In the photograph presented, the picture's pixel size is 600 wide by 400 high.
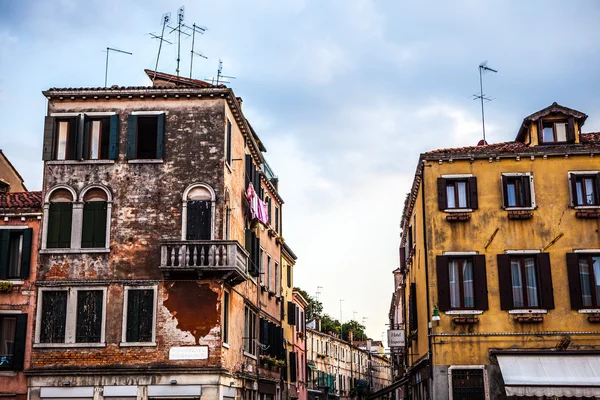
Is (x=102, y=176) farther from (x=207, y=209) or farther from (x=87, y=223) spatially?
(x=207, y=209)

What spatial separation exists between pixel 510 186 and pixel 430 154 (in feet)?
10.2

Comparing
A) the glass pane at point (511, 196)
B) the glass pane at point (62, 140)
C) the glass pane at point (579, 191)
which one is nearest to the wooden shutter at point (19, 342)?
the glass pane at point (62, 140)

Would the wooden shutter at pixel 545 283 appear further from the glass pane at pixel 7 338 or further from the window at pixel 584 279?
the glass pane at pixel 7 338

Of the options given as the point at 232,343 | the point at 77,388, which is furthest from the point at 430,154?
the point at 77,388

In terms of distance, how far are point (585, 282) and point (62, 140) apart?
19262mm

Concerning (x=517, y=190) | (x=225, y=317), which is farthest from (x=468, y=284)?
(x=225, y=317)

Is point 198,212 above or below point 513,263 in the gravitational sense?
above

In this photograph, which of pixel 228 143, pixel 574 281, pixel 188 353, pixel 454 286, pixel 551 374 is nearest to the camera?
pixel 551 374

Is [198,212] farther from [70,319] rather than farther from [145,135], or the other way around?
[70,319]

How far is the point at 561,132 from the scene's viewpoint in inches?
1107

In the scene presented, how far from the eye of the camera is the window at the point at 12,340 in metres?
26.0

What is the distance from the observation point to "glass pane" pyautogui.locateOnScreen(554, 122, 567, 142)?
91.9 feet

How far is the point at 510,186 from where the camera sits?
27.4 m

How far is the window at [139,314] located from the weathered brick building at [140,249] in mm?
34
